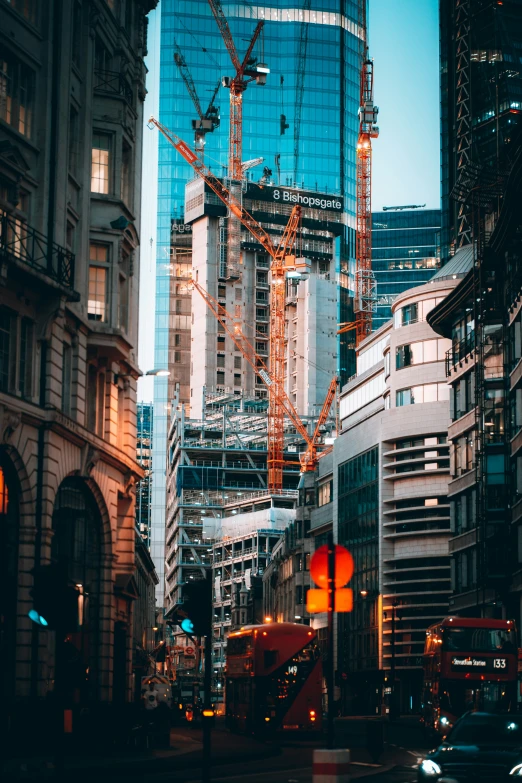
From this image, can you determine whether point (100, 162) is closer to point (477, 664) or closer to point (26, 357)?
point (26, 357)

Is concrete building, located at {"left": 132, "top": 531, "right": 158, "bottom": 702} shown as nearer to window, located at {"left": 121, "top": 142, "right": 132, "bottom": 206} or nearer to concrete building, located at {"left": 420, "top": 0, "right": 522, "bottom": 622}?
concrete building, located at {"left": 420, "top": 0, "right": 522, "bottom": 622}

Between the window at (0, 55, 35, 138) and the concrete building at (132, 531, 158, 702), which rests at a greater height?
the window at (0, 55, 35, 138)

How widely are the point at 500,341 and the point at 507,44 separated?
77324 millimetres

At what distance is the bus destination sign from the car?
18301mm

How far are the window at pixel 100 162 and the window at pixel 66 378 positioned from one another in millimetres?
7695

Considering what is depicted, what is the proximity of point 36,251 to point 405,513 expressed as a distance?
274 feet

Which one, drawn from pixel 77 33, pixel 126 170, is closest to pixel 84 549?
pixel 126 170

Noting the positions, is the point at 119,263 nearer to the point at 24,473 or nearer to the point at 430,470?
the point at 24,473

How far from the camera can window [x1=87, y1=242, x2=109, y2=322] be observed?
51.1 m

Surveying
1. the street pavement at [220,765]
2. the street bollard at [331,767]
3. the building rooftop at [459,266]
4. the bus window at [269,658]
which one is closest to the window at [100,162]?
the bus window at [269,658]

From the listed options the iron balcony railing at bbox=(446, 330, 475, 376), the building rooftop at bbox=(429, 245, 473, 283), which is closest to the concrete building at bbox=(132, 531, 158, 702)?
the iron balcony railing at bbox=(446, 330, 475, 376)

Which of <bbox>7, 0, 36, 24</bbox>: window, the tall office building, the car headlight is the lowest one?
the car headlight

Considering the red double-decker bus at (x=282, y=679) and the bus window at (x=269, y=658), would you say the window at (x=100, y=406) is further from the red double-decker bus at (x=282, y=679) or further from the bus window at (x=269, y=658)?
the bus window at (x=269, y=658)

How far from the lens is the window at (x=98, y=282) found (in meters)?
51.1
